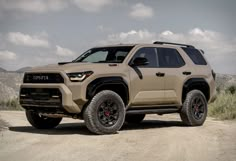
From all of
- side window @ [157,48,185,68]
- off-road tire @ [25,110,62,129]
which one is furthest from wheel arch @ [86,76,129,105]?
off-road tire @ [25,110,62,129]

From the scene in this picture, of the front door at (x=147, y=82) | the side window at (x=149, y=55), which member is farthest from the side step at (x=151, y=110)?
the side window at (x=149, y=55)

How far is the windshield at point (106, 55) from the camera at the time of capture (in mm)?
10806

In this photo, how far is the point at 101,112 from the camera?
9773mm

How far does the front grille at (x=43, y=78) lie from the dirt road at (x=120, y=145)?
1.03m

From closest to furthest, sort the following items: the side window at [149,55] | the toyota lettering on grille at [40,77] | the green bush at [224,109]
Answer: the toyota lettering on grille at [40,77] < the side window at [149,55] < the green bush at [224,109]

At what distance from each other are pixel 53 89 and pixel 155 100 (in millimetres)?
2464

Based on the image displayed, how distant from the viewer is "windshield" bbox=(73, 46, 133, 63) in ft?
35.5

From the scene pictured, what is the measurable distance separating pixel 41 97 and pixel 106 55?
2053 millimetres

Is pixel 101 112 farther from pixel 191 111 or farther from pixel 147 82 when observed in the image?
pixel 191 111

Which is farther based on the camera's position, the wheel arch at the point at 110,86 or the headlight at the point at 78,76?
the wheel arch at the point at 110,86

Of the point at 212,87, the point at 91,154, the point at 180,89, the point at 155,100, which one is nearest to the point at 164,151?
the point at 91,154

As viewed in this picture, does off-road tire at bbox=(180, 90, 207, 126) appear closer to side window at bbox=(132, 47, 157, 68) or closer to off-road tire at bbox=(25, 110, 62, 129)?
side window at bbox=(132, 47, 157, 68)

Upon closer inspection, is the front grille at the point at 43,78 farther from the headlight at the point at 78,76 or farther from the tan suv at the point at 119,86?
the headlight at the point at 78,76

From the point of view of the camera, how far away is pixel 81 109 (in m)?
9.63
